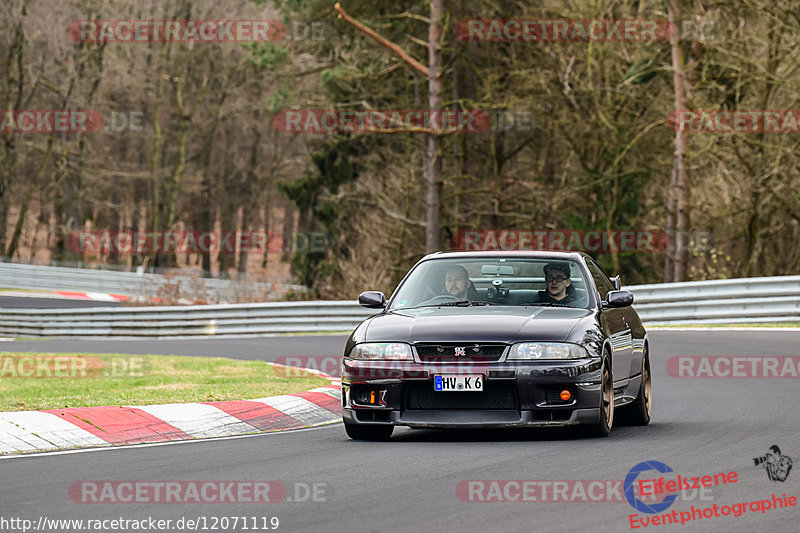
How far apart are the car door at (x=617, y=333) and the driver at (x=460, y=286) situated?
1.05 metres

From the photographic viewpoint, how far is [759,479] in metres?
7.39

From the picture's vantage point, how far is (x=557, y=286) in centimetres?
1042

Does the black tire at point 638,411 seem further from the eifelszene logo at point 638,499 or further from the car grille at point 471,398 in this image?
the eifelszene logo at point 638,499

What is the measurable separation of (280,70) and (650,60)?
12.1m

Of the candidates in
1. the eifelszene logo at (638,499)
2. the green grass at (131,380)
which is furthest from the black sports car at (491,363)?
the green grass at (131,380)

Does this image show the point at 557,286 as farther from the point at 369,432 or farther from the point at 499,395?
the point at 369,432

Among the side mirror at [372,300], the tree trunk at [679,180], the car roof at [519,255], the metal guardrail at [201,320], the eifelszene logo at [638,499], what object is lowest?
the metal guardrail at [201,320]

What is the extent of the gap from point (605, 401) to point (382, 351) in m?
1.71

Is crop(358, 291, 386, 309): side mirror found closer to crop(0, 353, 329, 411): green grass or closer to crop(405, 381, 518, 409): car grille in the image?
crop(405, 381, 518, 409): car grille

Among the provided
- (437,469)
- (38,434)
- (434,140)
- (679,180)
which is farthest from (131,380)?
(434,140)

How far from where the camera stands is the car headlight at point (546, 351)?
29.7 feet

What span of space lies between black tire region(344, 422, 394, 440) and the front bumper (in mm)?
493

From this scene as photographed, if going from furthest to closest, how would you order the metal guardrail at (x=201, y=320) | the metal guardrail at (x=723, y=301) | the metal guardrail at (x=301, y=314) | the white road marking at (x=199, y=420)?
the metal guardrail at (x=201, y=320)
the metal guardrail at (x=301, y=314)
the metal guardrail at (x=723, y=301)
the white road marking at (x=199, y=420)

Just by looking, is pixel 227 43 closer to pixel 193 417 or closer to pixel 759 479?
pixel 193 417
